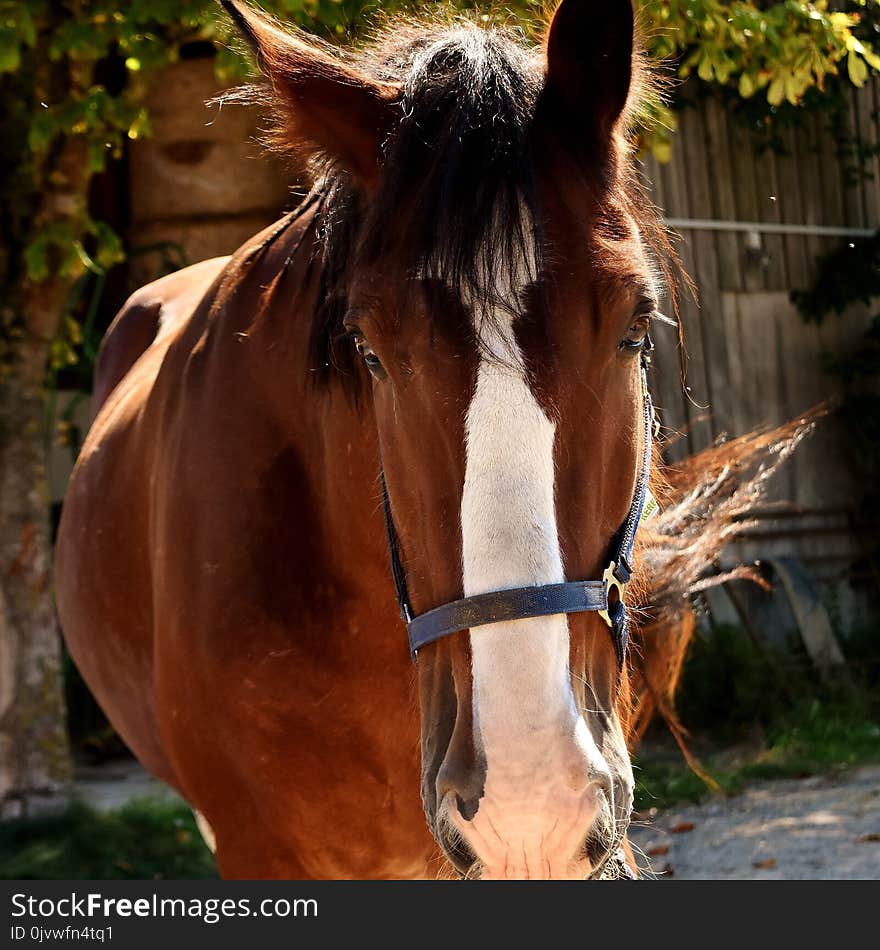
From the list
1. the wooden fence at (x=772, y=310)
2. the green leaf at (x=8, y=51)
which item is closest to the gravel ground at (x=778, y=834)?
the wooden fence at (x=772, y=310)

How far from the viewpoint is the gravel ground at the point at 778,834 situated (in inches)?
196

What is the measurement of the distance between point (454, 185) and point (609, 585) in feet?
2.14

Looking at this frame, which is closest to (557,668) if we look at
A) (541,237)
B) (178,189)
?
(541,237)

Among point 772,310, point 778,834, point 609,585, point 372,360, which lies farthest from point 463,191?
point 772,310

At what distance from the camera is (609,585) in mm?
1944

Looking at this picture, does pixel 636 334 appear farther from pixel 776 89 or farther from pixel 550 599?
pixel 776 89

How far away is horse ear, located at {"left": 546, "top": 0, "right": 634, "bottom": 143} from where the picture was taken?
2176 millimetres

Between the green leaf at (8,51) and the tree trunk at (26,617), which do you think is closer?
the green leaf at (8,51)

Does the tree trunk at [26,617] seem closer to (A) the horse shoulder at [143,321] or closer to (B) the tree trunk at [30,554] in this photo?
(B) the tree trunk at [30,554]

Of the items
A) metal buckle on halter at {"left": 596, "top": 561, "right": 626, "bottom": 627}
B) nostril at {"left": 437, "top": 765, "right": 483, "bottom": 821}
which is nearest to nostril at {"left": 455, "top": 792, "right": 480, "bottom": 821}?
nostril at {"left": 437, "top": 765, "right": 483, "bottom": 821}

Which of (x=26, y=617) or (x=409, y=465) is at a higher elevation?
(x=409, y=465)

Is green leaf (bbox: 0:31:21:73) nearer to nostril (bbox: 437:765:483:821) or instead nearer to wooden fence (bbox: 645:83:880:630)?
nostril (bbox: 437:765:483:821)

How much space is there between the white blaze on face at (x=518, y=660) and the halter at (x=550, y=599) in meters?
0.02

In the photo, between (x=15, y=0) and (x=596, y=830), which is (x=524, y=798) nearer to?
(x=596, y=830)
